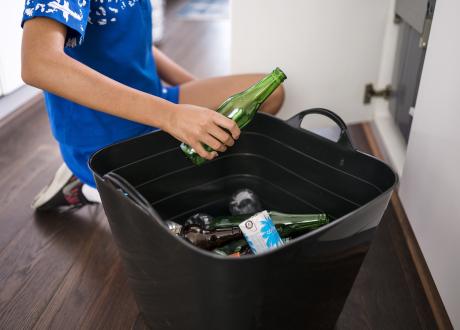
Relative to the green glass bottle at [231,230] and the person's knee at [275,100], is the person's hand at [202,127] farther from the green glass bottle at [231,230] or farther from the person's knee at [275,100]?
the person's knee at [275,100]

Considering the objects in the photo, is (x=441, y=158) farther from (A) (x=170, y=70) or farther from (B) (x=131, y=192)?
(A) (x=170, y=70)

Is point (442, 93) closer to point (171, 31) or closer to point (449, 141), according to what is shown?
point (449, 141)

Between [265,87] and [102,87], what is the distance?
243mm

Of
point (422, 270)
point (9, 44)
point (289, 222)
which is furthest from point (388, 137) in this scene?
point (9, 44)

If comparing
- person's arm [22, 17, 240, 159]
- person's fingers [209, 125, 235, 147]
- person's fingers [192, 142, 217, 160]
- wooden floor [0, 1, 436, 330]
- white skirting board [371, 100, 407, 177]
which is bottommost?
wooden floor [0, 1, 436, 330]

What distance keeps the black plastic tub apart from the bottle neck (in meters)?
0.07

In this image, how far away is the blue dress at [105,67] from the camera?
2.64ft

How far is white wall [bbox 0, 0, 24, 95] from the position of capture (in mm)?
1434

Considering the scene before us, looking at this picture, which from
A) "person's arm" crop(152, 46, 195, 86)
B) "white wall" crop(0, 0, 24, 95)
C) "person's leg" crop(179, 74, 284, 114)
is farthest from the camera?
"white wall" crop(0, 0, 24, 95)

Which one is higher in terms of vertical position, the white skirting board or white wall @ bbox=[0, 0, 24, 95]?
white wall @ bbox=[0, 0, 24, 95]

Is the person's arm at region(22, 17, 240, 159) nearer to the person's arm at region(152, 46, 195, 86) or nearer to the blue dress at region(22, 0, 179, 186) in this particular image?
the blue dress at region(22, 0, 179, 186)

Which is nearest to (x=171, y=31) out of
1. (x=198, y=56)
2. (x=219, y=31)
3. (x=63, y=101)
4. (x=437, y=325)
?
(x=219, y=31)

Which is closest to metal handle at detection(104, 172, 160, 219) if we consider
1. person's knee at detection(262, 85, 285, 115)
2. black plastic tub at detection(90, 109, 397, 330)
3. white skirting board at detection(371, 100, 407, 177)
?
black plastic tub at detection(90, 109, 397, 330)

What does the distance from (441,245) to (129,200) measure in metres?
0.54
